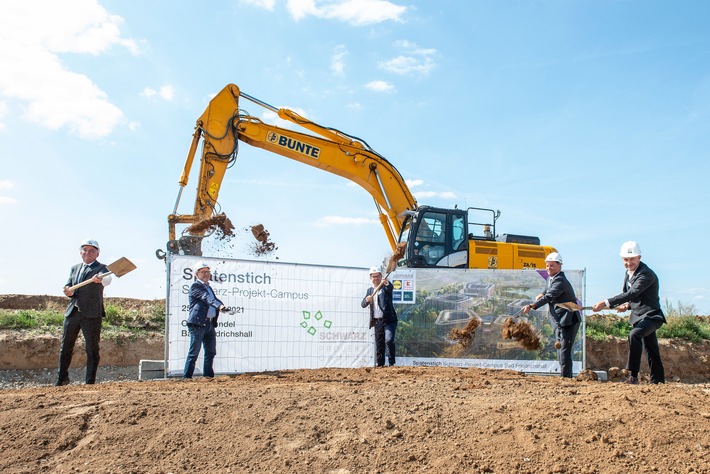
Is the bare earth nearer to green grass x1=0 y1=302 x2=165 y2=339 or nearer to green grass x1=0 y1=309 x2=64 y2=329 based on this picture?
green grass x1=0 y1=302 x2=165 y2=339

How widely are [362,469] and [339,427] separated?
0.63 meters

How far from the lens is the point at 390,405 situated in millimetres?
5223

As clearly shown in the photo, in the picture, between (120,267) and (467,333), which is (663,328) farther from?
(120,267)

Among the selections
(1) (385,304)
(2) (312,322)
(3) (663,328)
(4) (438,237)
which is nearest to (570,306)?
(1) (385,304)

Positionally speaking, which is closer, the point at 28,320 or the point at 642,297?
the point at 642,297

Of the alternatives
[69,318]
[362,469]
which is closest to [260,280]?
[69,318]

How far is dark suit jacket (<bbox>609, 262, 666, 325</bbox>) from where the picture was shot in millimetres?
7074

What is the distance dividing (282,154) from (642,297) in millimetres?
8729

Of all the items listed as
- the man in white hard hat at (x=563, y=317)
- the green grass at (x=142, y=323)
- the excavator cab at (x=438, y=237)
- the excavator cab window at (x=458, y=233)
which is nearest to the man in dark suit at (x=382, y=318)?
the green grass at (x=142, y=323)

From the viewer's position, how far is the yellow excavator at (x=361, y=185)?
1220 centimetres

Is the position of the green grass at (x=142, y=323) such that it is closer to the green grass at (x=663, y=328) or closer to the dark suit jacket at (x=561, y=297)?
the green grass at (x=663, y=328)

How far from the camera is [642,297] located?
23.5 ft

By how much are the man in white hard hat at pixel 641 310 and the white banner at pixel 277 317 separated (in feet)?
15.3

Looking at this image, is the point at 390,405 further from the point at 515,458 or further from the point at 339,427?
the point at 515,458
